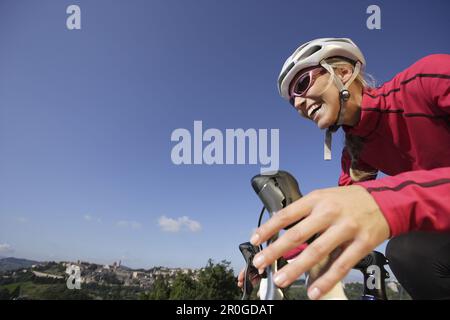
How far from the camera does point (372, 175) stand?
9.53 ft

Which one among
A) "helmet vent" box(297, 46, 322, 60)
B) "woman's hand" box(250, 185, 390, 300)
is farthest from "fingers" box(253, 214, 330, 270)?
"helmet vent" box(297, 46, 322, 60)

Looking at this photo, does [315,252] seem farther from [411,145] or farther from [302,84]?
[302,84]

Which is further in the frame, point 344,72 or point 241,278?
point 344,72

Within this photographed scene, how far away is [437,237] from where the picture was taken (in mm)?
1958

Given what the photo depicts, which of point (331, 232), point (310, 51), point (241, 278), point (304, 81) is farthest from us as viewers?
point (310, 51)

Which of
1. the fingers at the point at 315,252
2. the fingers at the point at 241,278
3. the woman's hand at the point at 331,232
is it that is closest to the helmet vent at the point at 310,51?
the fingers at the point at 241,278

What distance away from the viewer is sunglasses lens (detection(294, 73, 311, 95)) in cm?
332

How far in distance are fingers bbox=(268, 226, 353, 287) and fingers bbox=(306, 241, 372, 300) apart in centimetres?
4

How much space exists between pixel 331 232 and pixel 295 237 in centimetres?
10

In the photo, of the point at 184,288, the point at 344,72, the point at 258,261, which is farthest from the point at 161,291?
the point at 258,261

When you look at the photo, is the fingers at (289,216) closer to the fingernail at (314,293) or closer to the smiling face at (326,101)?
the fingernail at (314,293)
